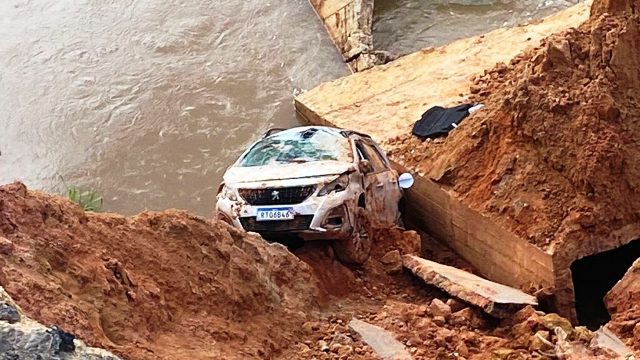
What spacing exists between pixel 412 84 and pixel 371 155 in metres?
4.53

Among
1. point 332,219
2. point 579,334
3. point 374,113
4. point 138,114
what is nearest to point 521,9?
point 374,113

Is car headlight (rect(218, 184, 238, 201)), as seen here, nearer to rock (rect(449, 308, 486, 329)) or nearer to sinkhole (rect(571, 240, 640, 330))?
rock (rect(449, 308, 486, 329))

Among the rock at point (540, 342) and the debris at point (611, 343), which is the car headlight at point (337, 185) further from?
the debris at point (611, 343)

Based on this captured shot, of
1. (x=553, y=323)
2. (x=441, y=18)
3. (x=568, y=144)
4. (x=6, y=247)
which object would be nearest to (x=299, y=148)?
(x=568, y=144)

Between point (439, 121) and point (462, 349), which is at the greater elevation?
point (462, 349)

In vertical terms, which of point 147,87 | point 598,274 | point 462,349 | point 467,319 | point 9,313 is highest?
point 9,313

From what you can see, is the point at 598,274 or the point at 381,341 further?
the point at 598,274

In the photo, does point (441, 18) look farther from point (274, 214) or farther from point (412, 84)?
point (274, 214)

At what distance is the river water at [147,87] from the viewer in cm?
1709

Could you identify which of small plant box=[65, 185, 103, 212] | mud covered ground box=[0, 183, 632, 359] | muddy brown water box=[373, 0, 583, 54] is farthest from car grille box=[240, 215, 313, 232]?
muddy brown water box=[373, 0, 583, 54]

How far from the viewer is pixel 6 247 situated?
640 cm

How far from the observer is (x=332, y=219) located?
1040cm

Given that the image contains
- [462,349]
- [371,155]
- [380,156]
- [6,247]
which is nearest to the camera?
[6,247]

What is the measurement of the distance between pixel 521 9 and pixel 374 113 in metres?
7.15
